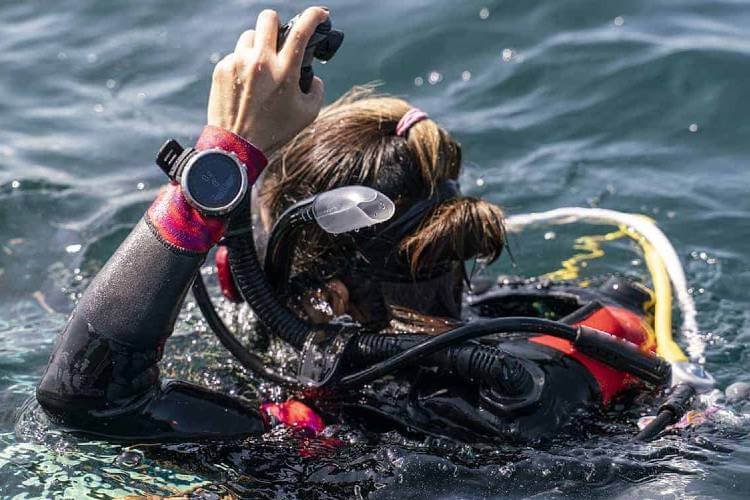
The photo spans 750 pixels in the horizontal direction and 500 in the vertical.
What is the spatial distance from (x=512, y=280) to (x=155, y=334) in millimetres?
1591

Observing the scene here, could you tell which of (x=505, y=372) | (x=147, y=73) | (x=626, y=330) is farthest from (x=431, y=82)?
(x=505, y=372)

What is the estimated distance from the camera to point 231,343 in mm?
2533

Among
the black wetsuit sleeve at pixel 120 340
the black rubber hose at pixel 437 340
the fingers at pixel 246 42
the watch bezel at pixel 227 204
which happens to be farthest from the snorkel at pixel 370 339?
the fingers at pixel 246 42

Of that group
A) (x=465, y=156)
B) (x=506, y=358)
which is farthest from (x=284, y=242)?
(x=465, y=156)

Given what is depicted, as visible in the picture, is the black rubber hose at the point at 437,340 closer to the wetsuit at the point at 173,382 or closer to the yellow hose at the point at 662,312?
the wetsuit at the point at 173,382

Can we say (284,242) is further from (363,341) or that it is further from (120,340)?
(120,340)

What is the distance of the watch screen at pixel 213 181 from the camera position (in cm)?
216

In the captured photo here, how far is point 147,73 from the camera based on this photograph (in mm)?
5863

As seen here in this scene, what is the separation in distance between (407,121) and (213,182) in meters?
0.71

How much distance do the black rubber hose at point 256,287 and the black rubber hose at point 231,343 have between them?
84mm

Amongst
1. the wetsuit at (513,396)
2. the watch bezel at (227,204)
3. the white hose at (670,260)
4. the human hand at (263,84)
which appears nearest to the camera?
the watch bezel at (227,204)

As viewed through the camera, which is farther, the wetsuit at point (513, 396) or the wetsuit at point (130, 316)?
the wetsuit at point (513, 396)

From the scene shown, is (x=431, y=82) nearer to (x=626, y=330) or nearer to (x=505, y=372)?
(x=626, y=330)

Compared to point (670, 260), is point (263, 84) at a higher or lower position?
higher
